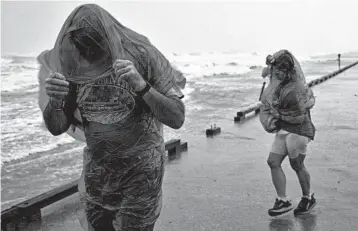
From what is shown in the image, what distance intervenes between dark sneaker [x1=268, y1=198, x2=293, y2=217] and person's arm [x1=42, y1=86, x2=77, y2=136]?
3187 mm

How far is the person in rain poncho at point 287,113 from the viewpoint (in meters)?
4.63

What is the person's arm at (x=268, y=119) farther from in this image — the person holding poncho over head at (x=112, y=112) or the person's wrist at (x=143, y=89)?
the person's wrist at (x=143, y=89)

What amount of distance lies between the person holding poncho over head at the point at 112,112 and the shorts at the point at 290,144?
2.68 m

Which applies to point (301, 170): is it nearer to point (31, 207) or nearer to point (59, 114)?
point (31, 207)

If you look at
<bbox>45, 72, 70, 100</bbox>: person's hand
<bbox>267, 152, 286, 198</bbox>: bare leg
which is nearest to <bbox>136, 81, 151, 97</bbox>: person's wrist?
<bbox>45, 72, 70, 100</bbox>: person's hand

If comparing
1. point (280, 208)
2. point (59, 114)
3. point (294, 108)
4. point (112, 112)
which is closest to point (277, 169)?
point (280, 208)

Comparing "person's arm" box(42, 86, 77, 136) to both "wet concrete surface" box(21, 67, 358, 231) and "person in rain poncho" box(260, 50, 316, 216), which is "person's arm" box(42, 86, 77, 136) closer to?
"wet concrete surface" box(21, 67, 358, 231)

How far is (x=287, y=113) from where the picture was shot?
466 centimetres

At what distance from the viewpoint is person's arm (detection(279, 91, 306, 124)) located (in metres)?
4.62

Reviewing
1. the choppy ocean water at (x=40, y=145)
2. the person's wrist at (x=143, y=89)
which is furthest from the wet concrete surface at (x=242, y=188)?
the choppy ocean water at (x=40, y=145)

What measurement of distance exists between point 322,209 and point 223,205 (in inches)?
46.6

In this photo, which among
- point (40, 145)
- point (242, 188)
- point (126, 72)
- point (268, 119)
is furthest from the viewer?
point (40, 145)

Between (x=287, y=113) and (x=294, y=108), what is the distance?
0.09 meters

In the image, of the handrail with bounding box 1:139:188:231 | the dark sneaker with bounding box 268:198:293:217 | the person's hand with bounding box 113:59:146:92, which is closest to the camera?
the person's hand with bounding box 113:59:146:92
